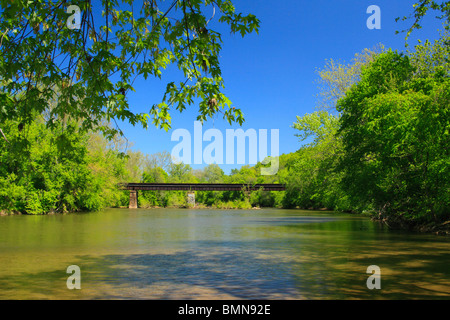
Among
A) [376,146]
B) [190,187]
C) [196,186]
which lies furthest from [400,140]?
[196,186]

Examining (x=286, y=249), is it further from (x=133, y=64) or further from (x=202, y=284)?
(x=133, y=64)

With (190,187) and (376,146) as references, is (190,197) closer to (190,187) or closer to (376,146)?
(190,187)

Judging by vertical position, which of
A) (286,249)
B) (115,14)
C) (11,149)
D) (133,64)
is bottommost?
(286,249)

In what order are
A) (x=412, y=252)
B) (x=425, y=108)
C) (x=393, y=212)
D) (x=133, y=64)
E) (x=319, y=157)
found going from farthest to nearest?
(x=319, y=157) < (x=393, y=212) < (x=425, y=108) < (x=412, y=252) < (x=133, y=64)

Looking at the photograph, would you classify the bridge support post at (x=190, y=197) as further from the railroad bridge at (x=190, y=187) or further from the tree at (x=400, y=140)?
the tree at (x=400, y=140)

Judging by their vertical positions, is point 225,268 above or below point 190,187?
below

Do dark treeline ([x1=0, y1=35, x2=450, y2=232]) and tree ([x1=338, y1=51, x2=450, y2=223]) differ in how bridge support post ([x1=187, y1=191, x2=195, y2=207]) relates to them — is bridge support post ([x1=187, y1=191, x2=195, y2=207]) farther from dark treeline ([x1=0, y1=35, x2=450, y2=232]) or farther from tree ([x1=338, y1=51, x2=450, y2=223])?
tree ([x1=338, y1=51, x2=450, y2=223])

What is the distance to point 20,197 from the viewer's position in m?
51.9

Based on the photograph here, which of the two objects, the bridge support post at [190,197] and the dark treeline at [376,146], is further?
the bridge support post at [190,197]

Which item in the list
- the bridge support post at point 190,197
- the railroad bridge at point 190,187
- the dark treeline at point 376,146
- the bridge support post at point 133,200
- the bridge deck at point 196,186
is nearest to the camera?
the dark treeline at point 376,146

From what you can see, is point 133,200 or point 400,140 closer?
point 400,140

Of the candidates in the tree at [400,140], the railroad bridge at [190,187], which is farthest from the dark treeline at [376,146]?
the railroad bridge at [190,187]
